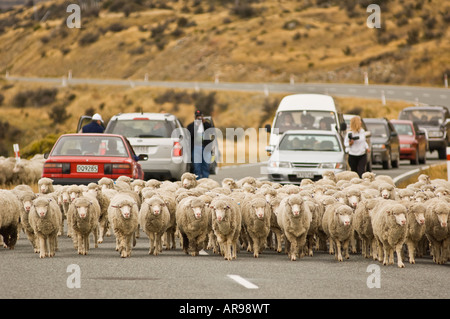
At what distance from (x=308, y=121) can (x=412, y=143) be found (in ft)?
32.6

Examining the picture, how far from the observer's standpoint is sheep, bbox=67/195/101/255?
13906 mm

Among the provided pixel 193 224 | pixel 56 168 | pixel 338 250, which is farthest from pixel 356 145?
pixel 193 224

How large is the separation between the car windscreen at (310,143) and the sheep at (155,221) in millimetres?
10440

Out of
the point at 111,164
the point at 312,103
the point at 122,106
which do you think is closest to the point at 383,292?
the point at 111,164

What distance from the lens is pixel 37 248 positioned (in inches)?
562

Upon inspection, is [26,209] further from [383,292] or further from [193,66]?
[193,66]

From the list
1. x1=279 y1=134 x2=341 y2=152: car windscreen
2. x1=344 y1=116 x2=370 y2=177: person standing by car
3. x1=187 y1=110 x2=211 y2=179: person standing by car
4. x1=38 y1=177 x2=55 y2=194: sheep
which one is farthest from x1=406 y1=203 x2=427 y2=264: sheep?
x1=187 y1=110 x2=211 y2=179: person standing by car

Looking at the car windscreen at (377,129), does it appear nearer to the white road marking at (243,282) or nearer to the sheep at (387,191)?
the sheep at (387,191)

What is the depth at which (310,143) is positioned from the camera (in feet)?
80.6

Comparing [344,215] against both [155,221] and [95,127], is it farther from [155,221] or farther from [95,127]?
[95,127]

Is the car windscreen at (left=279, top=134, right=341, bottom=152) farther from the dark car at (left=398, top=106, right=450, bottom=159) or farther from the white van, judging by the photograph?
the dark car at (left=398, top=106, right=450, bottom=159)

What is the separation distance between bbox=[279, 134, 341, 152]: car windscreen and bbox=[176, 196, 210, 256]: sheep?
10.5 meters

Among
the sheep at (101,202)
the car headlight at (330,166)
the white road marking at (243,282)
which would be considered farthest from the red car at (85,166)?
the white road marking at (243,282)

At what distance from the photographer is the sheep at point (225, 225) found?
1357 centimetres
